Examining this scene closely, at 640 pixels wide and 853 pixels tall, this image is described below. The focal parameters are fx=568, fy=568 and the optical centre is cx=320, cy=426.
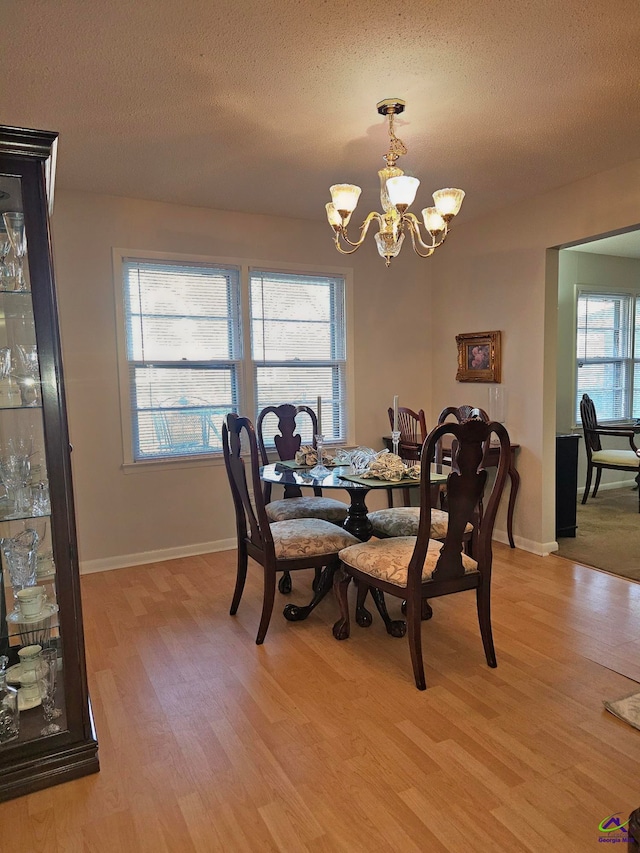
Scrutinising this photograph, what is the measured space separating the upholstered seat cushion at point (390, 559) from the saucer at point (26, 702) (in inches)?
54.1

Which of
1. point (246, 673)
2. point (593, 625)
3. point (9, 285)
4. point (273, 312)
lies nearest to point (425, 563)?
point (246, 673)

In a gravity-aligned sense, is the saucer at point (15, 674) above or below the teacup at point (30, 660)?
below

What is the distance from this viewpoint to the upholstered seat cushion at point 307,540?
9.24ft

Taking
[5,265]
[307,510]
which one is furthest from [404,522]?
[5,265]

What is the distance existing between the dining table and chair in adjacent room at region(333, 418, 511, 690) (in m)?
0.30

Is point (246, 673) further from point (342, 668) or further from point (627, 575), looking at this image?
point (627, 575)

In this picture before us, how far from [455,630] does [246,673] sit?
1104 millimetres

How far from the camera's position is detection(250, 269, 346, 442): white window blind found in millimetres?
4418

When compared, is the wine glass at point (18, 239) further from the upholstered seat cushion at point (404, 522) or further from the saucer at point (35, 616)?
the upholstered seat cushion at point (404, 522)

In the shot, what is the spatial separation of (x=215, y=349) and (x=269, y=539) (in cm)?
195

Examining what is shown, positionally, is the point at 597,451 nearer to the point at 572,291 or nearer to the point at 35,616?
the point at 572,291

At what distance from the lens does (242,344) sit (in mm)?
4328

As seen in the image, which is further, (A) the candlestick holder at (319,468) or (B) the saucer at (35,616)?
(A) the candlestick holder at (319,468)

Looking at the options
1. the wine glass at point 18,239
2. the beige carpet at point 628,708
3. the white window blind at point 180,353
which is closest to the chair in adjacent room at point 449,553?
the beige carpet at point 628,708
